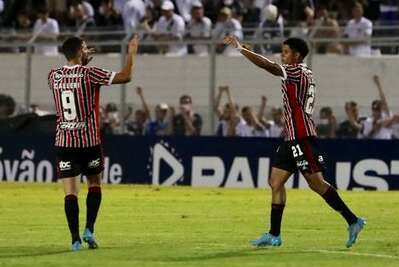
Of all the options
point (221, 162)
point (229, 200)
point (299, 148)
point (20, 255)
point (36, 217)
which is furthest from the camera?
point (221, 162)

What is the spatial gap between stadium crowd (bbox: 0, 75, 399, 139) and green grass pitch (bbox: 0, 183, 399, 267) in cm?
252

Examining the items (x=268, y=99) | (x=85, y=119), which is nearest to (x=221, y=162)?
(x=268, y=99)

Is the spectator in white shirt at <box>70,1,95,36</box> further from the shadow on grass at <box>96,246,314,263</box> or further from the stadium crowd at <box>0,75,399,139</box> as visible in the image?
the shadow on grass at <box>96,246,314,263</box>

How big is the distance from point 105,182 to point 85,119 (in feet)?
44.3

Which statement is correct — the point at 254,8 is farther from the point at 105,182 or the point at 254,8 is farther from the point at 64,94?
the point at 64,94

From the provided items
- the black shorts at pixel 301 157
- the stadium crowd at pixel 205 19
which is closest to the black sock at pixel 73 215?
the black shorts at pixel 301 157

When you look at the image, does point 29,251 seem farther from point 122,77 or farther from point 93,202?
point 122,77

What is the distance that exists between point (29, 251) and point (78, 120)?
1503 mm

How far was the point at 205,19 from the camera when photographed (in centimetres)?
2944

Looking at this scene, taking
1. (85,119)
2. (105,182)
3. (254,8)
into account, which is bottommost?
(105,182)

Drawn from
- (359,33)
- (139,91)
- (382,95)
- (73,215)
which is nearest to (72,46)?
(73,215)

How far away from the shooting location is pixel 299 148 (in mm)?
14594

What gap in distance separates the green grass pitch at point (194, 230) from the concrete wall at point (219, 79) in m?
3.09

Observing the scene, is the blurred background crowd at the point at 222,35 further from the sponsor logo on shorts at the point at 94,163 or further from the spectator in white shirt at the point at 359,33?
the sponsor logo on shorts at the point at 94,163
